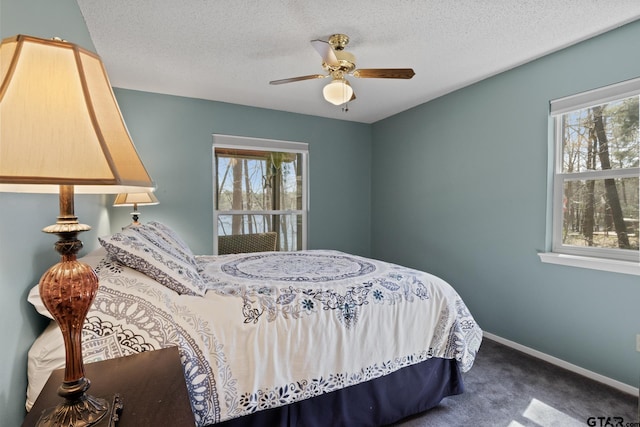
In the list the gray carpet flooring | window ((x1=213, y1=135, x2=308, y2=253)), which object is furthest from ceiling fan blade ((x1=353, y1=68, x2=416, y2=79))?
the gray carpet flooring

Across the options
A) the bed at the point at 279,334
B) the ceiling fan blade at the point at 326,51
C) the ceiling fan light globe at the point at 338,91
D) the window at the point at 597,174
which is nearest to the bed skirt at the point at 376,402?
the bed at the point at 279,334

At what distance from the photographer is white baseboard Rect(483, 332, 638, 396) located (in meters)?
2.03

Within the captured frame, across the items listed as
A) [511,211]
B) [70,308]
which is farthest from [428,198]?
[70,308]

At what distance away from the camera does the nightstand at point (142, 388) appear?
0.74 m

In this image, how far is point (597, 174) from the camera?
2273 mm

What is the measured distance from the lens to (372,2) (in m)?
1.83

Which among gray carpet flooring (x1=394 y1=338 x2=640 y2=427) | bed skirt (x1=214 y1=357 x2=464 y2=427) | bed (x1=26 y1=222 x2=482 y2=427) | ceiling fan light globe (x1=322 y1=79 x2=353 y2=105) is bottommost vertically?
gray carpet flooring (x1=394 y1=338 x2=640 y2=427)

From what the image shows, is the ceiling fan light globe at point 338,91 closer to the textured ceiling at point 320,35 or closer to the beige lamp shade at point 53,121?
the textured ceiling at point 320,35

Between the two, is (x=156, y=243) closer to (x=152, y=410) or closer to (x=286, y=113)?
(x=152, y=410)

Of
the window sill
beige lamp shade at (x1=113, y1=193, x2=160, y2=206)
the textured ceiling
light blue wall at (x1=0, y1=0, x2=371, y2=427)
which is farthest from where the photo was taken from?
beige lamp shade at (x1=113, y1=193, x2=160, y2=206)

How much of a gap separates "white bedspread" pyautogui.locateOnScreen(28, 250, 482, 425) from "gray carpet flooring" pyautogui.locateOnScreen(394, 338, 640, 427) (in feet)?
1.04

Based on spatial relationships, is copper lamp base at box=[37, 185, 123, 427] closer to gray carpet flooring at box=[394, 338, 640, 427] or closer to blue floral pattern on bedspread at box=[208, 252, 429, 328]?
blue floral pattern on bedspread at box=[208, 252, 429, 328]

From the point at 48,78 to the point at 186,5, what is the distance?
1.67 meters

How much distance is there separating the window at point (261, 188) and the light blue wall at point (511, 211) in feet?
4.48
